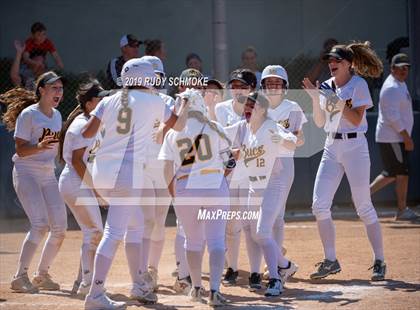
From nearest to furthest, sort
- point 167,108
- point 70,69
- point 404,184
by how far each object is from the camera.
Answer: point 167,108
point 404,184
point 70,69

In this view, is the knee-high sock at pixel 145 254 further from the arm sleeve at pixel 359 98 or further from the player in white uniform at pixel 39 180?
the arm sleeve at pixel 359 98

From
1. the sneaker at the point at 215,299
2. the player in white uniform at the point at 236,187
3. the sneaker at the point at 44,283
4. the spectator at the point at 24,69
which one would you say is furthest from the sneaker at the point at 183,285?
the spectator at the point at 24,69

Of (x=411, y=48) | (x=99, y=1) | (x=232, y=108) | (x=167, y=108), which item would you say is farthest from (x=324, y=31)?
(x=167, y=108)

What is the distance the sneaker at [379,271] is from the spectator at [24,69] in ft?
22.0

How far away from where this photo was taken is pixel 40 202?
8.45 m

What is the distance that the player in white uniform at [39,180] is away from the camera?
27.3 ft

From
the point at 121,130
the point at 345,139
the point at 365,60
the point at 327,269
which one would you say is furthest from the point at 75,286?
the point at 365,60

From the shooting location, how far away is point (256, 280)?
818cm

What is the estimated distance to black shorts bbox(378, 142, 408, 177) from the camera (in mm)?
12539

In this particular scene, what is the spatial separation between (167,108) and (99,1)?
9.78 meters

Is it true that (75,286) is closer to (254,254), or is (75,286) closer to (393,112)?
(254,254)

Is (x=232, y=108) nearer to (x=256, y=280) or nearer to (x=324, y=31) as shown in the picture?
(x=256, y=280)

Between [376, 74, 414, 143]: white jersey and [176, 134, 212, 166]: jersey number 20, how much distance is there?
5754 millimetres

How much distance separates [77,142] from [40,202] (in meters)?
1.00
